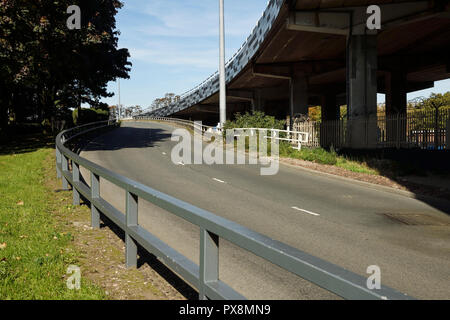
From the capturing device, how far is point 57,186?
10688mm

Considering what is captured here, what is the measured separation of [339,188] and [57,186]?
892cm

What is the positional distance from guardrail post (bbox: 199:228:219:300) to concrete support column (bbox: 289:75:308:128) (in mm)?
35770

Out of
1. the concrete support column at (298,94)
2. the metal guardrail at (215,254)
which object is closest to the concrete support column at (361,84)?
the concrete support column at (298,94)

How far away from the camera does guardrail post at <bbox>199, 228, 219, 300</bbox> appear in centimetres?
299

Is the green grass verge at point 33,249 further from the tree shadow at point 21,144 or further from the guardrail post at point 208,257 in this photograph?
the tree shadow at point 21,144

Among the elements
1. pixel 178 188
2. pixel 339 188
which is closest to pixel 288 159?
pixel 339 188

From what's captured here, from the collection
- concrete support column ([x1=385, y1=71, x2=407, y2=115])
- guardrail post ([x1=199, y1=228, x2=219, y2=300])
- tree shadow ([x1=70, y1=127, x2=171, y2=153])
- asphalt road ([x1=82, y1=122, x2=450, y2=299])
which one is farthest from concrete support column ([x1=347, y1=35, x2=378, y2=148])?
guardrail post ([x1=199, y1=228, x2=219, y2=300])

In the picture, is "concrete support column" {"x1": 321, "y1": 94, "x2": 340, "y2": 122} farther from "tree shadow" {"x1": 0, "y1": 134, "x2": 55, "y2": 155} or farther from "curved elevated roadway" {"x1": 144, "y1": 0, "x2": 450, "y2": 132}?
"tree shadow" {"x1": 0, "y1": 134, "x2": 55, "y2": 155}

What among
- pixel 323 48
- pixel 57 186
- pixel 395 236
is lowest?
pixel 395 236

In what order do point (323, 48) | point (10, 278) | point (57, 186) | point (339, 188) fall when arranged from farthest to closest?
point (323, 48) → point (339, 188) → point (57, 186) → point (10, 278)

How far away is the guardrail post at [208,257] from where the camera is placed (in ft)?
9.82
